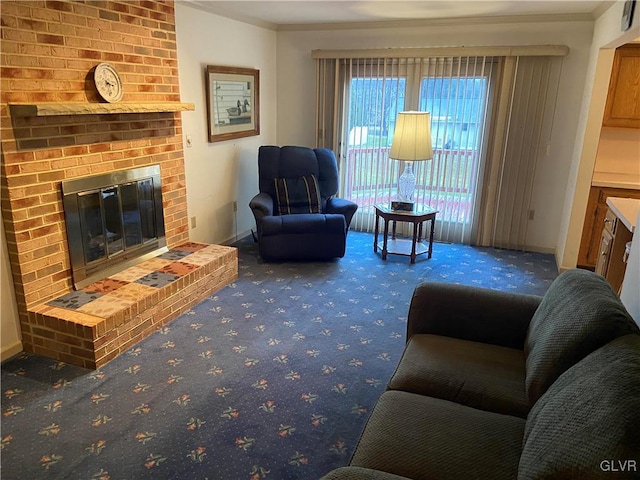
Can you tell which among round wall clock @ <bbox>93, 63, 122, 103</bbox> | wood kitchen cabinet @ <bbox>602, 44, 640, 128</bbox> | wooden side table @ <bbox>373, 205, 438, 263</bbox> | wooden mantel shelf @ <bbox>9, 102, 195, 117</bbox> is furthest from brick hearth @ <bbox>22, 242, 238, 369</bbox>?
wood kitchen cabinet @ <bbox>602, 44, 640, 128</bbox>

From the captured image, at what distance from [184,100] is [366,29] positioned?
217 centimetres

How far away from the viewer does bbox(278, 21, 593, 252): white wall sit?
4.34 meters

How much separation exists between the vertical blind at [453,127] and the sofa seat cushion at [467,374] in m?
3.09

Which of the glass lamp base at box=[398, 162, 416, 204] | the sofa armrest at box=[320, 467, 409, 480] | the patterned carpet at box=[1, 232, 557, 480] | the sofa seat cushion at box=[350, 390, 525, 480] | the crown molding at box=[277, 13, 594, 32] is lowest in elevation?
the patterned carpet at box=[1, 232, 557, 480]

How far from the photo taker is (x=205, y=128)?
4312mm

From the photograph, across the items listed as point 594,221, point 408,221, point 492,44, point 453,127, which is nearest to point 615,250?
point 594,221

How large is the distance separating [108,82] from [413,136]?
260 centimetres

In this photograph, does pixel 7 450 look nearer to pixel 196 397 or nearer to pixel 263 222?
pixel 196 397

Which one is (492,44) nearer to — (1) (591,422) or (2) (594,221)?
(2) (594,221)

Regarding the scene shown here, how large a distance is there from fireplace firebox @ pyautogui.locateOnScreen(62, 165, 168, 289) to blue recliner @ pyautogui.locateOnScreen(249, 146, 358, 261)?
3.23 ft

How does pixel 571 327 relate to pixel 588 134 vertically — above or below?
below

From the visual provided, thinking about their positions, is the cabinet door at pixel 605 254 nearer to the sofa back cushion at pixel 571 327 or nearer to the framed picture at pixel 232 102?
the sofa back cushion at pixel 571 327

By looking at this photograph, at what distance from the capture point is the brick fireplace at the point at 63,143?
8.31 feet

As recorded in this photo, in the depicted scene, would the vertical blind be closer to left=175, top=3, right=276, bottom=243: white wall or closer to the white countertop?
left=175, top=3, right=276, bottom=243: white wall
